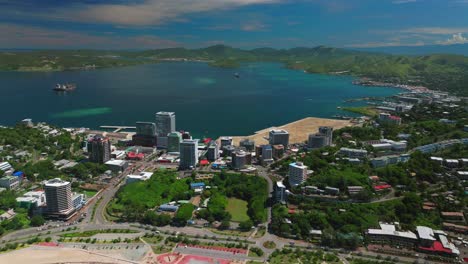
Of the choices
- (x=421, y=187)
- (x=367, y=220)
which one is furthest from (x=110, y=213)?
(x=421, y=187)

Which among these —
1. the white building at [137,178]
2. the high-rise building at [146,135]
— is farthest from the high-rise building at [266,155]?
the high-rise building at [146,135]

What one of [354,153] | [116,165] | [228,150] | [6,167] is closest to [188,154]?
[228,150]

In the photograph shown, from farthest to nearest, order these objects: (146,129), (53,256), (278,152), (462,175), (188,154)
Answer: (146,129) < (278,152) < (188,154) < (462,175) < (53,256)

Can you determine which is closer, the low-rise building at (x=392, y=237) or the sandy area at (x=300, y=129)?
the low-rise building at (x=392, y=237)

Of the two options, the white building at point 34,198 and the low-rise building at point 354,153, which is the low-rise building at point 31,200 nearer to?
the white building at point 34,198

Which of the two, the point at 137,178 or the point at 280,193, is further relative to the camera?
the point at 137,178

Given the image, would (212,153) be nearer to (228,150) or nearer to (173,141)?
(228,150)

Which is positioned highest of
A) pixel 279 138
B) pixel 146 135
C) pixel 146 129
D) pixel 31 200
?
pixel 146 129
